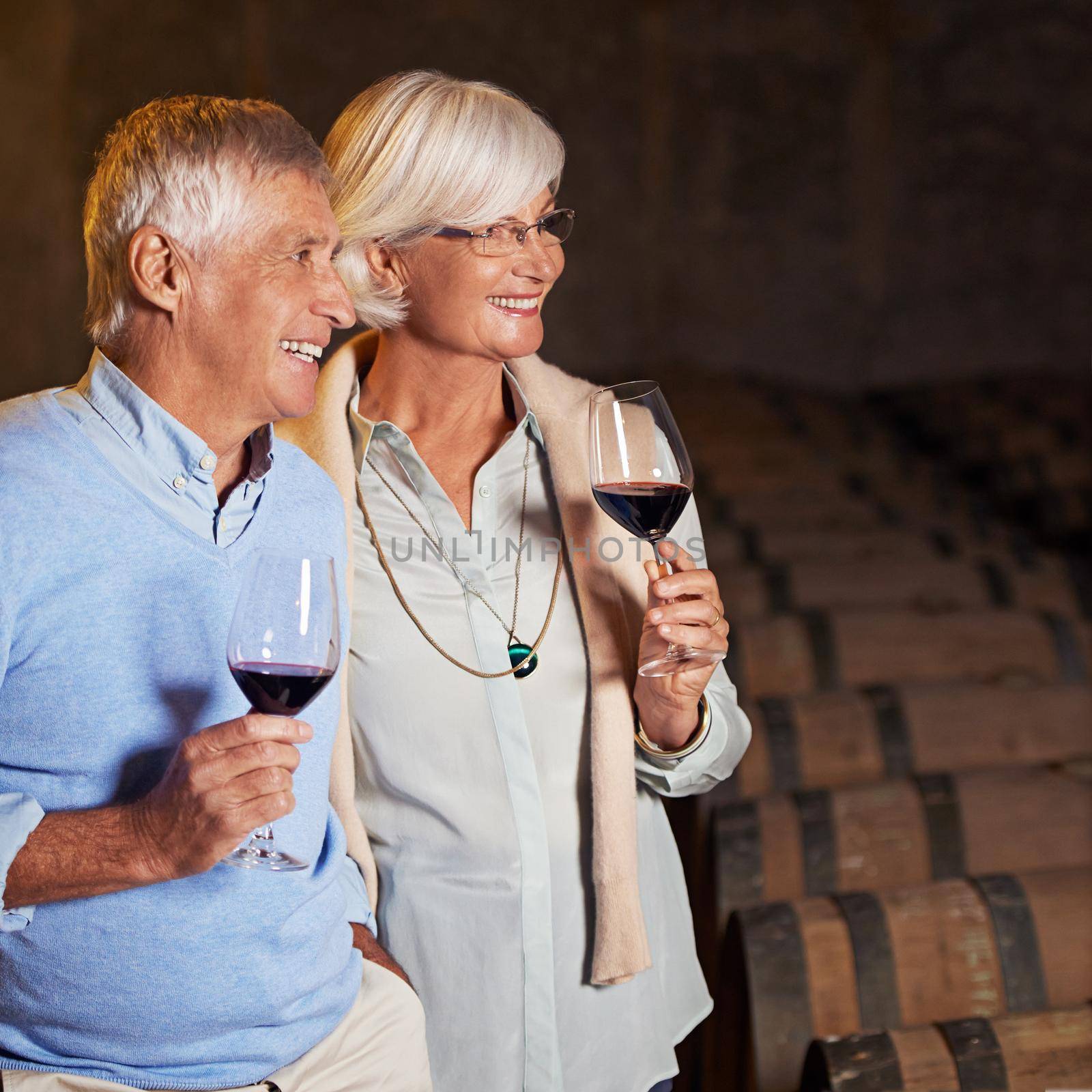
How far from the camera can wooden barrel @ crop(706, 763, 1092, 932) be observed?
2416mm

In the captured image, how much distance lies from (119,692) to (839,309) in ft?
29.6

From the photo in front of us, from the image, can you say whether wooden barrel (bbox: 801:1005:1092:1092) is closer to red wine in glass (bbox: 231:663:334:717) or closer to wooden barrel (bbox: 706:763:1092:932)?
wooden barrel (bbox: 706:763:1092:932)

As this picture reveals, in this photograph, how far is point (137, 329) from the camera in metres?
1.25

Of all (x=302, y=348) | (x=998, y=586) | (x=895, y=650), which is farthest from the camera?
(x=998, y=586)

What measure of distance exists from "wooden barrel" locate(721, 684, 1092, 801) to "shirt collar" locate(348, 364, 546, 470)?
50.3 inches

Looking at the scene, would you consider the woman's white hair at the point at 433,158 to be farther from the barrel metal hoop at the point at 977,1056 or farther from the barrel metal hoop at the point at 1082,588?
the barrel metal hoop at the point at 1082,588

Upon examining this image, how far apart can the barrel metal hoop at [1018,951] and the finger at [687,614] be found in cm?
114

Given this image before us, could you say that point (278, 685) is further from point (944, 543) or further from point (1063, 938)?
point (944, 543)

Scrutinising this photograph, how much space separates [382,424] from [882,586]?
2.38 meters

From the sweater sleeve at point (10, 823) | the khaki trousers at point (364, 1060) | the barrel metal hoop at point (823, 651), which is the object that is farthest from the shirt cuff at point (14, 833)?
the barrel metal hoop at point (823, 651)

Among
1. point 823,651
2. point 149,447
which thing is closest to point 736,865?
point 823,651

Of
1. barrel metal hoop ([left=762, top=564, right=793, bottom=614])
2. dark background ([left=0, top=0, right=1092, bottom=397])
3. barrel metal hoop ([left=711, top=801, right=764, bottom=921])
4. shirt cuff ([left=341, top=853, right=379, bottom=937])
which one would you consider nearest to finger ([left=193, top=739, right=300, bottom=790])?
shirt cuff ([left=341, top=853, right=379, bottom=937])

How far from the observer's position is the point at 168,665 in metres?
1.18

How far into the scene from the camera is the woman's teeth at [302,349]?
1249 mm
